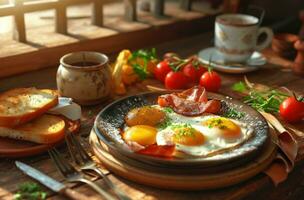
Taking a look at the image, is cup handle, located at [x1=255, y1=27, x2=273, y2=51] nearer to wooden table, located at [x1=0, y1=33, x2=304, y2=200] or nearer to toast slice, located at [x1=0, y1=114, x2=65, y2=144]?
wooden table, located at [x1=0, y1=33, x2=304, y2=200]

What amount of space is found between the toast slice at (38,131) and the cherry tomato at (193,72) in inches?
21.8

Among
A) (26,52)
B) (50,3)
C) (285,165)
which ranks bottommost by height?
(285,165)

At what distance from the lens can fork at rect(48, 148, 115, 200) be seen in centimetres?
105

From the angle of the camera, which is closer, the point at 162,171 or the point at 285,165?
the point at 162,171

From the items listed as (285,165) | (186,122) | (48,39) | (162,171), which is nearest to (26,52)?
(48,39)

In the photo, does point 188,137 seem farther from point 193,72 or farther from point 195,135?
point 193,72

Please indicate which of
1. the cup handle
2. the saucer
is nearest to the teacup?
the saucer

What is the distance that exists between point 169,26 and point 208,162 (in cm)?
110

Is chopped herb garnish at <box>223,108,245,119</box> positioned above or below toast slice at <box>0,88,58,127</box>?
below

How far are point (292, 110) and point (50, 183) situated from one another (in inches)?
30.1

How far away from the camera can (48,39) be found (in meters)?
1.75

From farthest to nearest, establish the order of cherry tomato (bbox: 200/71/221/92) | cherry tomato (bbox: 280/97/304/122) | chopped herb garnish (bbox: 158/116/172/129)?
cherry tomato (bbox: 200/71/221/92) < cherry tomato (bbox: 280/97/304/122) < chopped herb garnish (bbox: 158/116/172/129)

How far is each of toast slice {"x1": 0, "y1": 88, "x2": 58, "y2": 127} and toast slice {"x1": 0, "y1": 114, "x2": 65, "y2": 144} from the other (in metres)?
0.02

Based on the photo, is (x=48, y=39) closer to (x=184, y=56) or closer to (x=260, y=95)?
(x=184, y=56)
